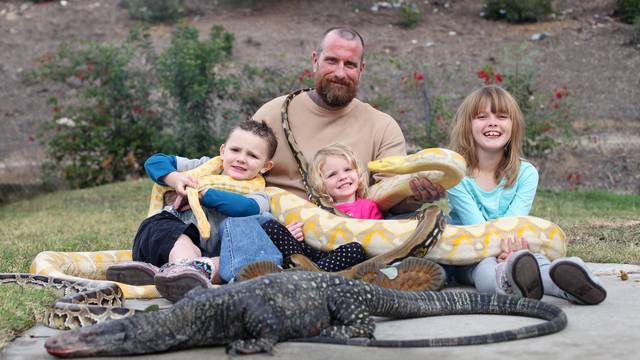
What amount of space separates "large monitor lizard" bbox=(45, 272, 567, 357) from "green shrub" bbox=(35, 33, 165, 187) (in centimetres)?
1081

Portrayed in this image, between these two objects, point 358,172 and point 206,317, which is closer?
point 206,317

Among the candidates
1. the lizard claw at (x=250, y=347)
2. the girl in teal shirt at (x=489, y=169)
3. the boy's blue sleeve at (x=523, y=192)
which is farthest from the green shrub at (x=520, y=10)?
the lizard claw at (x=250, y=347)

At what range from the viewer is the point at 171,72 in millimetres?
14555

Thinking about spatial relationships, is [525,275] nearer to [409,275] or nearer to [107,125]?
[409,275]

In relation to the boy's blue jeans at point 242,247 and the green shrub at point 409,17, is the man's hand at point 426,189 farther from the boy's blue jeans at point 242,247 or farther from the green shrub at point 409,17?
the green shrub at point 409,17

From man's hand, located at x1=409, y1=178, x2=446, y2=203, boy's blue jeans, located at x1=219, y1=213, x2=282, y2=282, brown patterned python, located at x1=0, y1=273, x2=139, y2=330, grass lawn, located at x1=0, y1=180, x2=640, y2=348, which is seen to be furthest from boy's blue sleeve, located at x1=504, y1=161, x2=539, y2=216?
brown patterned python, located at x1=0, y1=273, x2=139, y2=330

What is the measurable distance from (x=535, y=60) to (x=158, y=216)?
17545 millimetres

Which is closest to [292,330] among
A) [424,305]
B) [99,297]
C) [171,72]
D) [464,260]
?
[424,305]

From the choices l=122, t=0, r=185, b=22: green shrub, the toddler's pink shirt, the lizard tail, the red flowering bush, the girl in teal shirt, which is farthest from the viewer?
l=122, t=0, r=185, b=22: green shrub

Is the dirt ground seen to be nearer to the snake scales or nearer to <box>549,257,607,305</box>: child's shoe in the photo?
the snake scales

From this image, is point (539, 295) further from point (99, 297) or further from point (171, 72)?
point (171, 72)

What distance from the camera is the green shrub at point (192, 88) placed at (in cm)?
1451

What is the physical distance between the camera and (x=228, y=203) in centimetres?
640

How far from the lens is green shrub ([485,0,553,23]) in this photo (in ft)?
84.6
